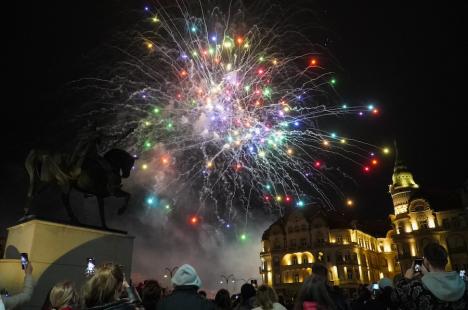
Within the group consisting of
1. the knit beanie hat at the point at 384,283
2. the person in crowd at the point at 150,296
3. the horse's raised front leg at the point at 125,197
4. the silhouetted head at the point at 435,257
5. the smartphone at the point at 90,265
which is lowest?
the person in crowd at the point at 150,296

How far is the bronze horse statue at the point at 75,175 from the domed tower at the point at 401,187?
6582 cm

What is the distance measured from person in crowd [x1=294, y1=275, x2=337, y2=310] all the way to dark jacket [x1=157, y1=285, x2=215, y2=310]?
4.26 feet

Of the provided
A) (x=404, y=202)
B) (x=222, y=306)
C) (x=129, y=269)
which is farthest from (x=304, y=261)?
(x=222, y=306)

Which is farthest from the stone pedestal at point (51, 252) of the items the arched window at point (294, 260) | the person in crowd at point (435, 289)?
the arched window at point (294, 260)

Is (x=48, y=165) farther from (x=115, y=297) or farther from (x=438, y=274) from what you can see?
(x=438, y=274)

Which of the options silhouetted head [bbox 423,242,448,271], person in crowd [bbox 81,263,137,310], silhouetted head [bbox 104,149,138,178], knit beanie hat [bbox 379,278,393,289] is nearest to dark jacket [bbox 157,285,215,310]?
person in crowd [bbox 81,263,137,310]

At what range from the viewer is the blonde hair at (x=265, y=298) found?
5.29 m

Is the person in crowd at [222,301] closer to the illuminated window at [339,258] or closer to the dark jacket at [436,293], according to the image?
the dark jacket at [436,293]

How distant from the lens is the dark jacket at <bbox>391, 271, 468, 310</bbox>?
4062mm

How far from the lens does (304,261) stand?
7175 cm

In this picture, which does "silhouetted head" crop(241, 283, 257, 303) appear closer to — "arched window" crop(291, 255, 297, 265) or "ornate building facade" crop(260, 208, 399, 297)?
"ornate building facade" crop(260, 208, 399, 297)

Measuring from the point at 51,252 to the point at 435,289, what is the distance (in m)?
10.8

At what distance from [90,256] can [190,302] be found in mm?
8942

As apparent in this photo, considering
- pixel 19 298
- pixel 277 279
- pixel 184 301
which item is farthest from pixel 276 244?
pixel 19 298
